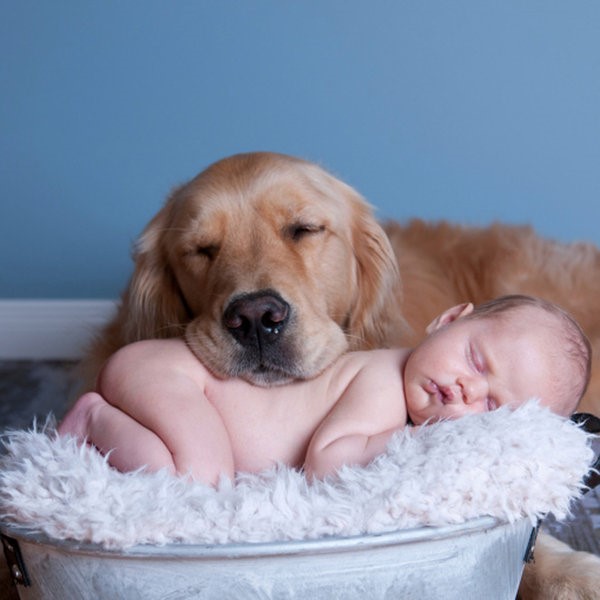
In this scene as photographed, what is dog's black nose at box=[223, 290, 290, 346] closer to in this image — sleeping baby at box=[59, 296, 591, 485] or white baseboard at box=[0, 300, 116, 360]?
sleeping baby at box=[59, 296, 591, 485]

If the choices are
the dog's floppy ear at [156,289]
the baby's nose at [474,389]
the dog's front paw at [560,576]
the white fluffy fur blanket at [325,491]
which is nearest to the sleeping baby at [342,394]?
the baby's nose at [474,389]

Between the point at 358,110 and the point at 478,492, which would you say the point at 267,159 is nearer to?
the point at 478,492

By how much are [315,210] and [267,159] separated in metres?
0.14

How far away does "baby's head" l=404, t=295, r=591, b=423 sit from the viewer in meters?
1.49

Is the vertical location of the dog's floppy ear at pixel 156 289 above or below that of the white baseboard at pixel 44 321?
above

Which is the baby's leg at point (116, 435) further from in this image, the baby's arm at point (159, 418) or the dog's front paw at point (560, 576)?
the dog's front paw at point (560, 576)

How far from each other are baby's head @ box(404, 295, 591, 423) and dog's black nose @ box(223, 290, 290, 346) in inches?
8.8

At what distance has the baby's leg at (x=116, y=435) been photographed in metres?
1.35

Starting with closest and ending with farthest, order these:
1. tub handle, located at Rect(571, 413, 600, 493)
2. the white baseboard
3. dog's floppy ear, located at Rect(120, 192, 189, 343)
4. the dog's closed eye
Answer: tub handle, located at Rect(571, 413, 600, 493)
the dog's closed eye
dog's floppy ear, located at Rect(120, 192, 189, 343)
the white baseboard

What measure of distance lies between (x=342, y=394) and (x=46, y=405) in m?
1.75

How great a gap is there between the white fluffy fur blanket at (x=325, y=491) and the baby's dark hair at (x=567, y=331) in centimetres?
26

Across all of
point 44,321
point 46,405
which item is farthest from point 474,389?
point 44,321

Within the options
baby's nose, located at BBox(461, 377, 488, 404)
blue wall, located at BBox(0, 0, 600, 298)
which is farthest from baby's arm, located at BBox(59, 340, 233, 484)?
blue wall, located at BBox(0, 0, 600, 298)

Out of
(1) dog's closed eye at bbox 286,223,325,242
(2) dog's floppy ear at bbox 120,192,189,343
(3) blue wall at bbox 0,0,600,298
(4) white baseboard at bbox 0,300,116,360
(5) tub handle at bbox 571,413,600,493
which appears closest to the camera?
(5) tub handle at bbox 571,413,600,493
